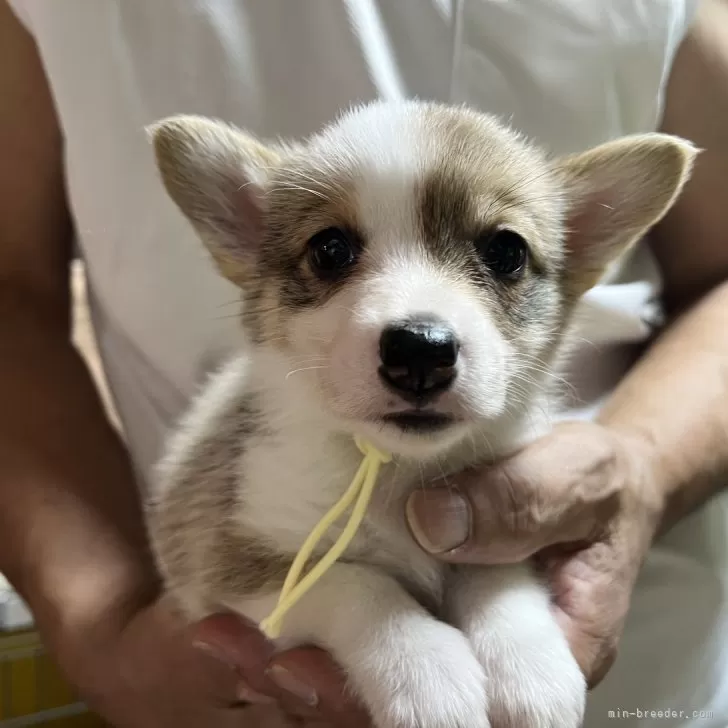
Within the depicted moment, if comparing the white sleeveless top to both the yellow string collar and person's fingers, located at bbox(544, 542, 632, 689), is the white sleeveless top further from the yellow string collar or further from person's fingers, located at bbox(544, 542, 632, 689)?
the yellow string collar

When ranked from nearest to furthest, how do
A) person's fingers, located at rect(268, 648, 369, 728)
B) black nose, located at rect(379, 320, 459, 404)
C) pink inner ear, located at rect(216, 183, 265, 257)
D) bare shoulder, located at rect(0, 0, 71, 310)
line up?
black nose, located at rect(379, 320, 459, 404)
person's fingers, located at rect(268, 648, 369, 728)
pink inner ear, located at rect(216, 183, 265, 257)
bare shoulder, located at rect(0, 0, 71, 310)

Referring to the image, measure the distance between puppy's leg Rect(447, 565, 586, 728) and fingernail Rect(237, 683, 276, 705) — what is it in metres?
0.30

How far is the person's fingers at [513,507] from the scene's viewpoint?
3.36 ft

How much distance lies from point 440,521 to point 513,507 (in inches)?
4.1

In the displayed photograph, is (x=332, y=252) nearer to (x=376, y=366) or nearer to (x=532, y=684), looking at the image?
(x=376, y=366)

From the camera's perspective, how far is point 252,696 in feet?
3.65

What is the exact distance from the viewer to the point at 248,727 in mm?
1148

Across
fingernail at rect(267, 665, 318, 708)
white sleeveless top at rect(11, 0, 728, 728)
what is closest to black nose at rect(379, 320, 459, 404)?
fingernail at rect(267, 665, 318, 708)

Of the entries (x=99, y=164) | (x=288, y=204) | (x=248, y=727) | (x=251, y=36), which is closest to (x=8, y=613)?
(x=248, y=727)

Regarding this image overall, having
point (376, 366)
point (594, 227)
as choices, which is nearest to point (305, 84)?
point (594, 227)

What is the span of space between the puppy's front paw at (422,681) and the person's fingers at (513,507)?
0.13 m

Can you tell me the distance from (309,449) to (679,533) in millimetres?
817

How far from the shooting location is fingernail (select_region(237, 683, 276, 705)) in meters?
1.10

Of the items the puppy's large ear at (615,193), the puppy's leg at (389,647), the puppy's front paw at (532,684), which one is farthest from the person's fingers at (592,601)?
the puppy's large ear at (615,193)
